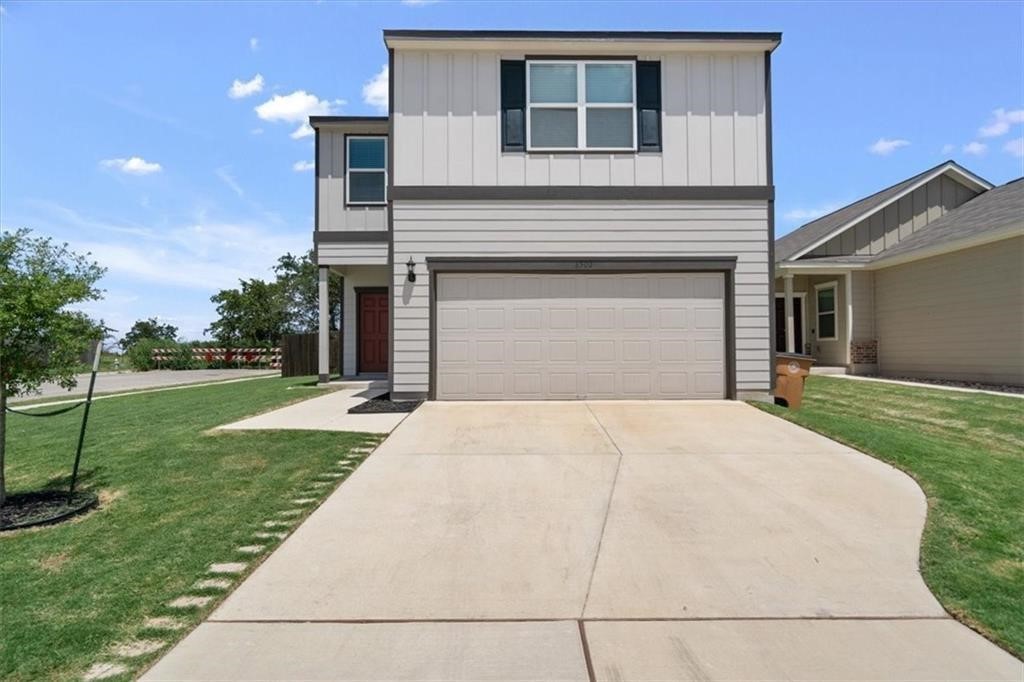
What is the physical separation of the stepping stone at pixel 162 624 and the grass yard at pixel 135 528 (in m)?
0.03

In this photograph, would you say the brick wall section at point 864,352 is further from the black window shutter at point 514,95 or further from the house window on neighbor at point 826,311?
the black window shutter at point 514,95

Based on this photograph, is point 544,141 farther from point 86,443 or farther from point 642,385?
point 86,443

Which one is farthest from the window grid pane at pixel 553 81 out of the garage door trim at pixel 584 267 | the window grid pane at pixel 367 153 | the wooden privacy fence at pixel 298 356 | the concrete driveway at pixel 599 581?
the wooden privacy fence at pixel 298 356

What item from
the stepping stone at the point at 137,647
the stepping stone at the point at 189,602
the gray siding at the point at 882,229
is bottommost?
the stepping stone at the point at 137,647

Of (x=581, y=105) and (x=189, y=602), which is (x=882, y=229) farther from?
(x=189, y=602)

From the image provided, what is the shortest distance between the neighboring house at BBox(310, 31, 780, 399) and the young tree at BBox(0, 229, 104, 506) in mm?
5257

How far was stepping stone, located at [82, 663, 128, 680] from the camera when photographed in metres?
2.48

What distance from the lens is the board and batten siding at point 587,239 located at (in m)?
9.82

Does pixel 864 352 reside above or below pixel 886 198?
below

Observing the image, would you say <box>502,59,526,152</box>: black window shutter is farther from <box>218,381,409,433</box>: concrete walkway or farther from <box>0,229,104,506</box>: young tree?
<box>0,229,104,506</box>: young tree

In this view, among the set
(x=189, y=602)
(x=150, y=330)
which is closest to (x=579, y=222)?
Answer: (x=189, y=602)

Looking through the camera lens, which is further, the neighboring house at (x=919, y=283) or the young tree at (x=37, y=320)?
the neighboring house at (x=919, y=283)

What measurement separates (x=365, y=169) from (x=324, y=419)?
7.89 meters

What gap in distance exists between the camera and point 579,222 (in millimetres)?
9891
